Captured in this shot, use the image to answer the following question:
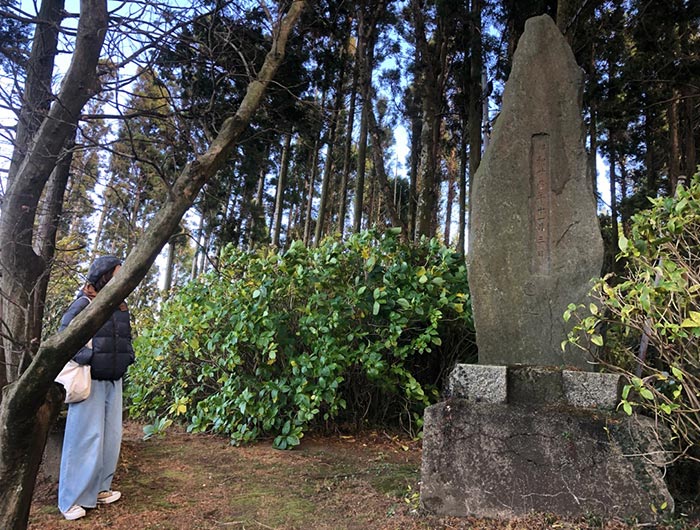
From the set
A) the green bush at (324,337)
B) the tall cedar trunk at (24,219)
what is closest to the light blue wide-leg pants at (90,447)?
the tall cedar trunk at (24,219)

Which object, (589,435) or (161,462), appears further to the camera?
(161,462)

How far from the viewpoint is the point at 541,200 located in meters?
3.14

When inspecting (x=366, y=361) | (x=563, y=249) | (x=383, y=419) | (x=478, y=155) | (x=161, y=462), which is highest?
(x=478, y=155)

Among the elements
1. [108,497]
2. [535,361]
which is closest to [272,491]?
[108,497]

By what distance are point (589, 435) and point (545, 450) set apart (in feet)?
0.77

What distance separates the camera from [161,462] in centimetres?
367

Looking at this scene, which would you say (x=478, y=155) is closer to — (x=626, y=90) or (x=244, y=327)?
(x=626, y=90)

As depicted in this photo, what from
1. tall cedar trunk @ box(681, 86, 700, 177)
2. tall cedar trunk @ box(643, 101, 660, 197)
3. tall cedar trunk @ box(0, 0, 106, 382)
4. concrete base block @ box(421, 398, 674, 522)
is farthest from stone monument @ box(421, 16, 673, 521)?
tall cedar trunk @ box(643, 101, 660, 197)

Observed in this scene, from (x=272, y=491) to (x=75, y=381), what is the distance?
4.63 ft

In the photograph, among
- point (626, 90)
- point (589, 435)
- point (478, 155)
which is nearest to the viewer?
point (589, 435)

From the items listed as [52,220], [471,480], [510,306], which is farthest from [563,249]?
[52,220]

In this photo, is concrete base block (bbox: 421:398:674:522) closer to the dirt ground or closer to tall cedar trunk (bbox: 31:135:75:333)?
the dirt ground

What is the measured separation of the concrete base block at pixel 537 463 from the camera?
2.27m

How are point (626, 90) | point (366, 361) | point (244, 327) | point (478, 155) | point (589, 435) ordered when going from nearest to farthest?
point (589, 435)
point (366, 361)
point (244, 327)
point (626, 90)
point (478, 155)
